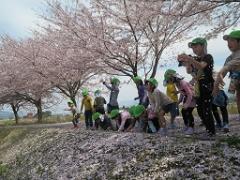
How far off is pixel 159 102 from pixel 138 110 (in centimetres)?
95

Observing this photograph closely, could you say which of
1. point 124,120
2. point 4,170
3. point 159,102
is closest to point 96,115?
point 124,120

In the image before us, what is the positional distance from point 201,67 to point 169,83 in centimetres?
290

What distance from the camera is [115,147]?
27.9 ft

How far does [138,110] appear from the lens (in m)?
10.4

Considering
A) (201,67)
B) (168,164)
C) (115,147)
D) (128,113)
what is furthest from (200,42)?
(128,113)

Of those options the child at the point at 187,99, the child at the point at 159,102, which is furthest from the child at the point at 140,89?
the child at the point at 187,99

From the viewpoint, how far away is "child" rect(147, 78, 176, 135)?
Answer: 31.1ft

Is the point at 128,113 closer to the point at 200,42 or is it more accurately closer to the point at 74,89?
the point at 200,42

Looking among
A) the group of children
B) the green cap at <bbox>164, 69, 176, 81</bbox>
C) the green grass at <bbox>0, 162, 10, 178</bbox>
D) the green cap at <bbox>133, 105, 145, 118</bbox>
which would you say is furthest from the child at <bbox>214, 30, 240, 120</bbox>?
the green grass at <bbox>0, 162, 10, 178</bbox>

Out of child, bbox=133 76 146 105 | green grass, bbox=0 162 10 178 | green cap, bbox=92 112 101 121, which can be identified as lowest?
green grass, bbox=0 162 10 178

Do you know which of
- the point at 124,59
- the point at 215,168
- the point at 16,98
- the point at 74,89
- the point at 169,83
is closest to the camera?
the point at 215,168

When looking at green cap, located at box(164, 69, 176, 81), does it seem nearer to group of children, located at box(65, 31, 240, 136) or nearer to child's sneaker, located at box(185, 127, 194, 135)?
group of children, located at box(65, 31, 240, 136)

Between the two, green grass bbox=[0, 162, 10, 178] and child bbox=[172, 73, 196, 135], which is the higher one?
child bbox=[172, 73, 196, 135]

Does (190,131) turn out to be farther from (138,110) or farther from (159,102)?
(138,110)
